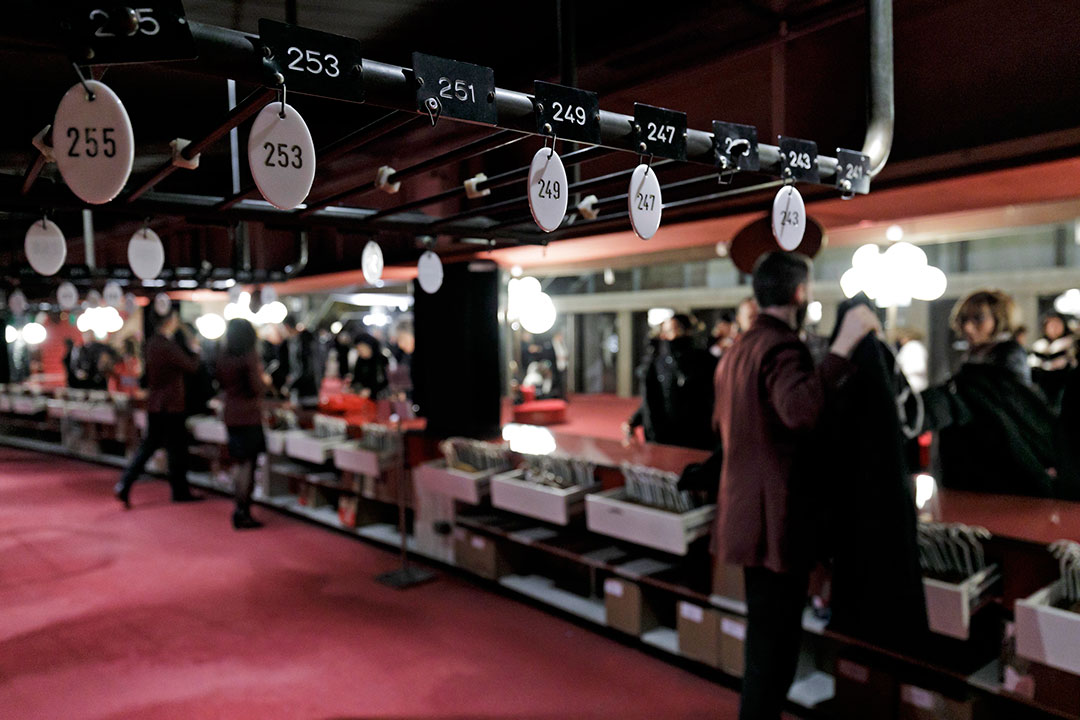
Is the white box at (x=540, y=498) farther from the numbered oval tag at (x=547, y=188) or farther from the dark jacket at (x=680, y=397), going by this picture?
the numbered oval tag at (x=547, y=188)

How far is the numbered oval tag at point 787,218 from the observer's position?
2377 mm

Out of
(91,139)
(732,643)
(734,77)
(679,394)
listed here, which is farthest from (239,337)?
(91,139)

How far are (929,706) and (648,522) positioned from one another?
1.29 m

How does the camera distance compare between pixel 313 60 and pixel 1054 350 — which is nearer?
pixel 313 60

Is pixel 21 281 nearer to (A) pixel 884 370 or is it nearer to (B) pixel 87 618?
(B) pixel 87 618

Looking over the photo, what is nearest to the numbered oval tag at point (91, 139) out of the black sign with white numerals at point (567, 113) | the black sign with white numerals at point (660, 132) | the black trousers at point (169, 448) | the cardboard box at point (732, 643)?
the black sign with white numerals at point (567, 113)

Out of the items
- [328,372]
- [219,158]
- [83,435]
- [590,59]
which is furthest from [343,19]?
[328,372]

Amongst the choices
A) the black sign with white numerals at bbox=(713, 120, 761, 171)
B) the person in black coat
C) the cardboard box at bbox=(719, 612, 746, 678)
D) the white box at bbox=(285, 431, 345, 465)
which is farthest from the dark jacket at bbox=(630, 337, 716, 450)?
the black sign with white numerals at bbox=(713, 120, 761, 171)

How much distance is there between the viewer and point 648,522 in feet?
10.9

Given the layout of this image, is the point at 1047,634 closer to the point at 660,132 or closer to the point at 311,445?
the point at 660,132

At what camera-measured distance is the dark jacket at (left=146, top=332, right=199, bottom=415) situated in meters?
6.82

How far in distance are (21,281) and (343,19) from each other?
16.6ft

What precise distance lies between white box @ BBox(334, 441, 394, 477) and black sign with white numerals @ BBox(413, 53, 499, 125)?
4.03 metres

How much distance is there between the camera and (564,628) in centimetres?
404
